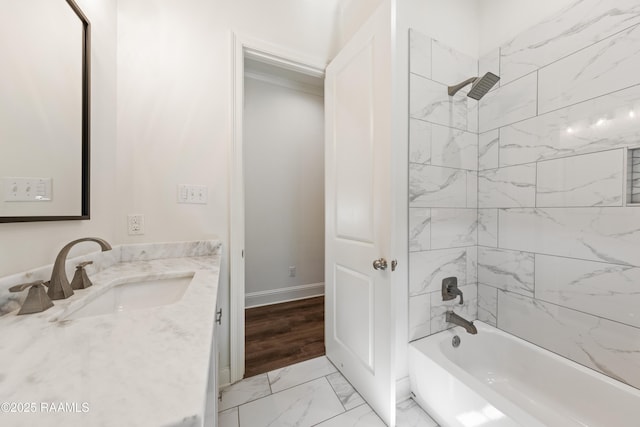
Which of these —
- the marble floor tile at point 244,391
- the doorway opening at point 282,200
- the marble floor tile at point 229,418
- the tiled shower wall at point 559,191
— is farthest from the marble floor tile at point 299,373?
the tiled shower wall at point 559,191

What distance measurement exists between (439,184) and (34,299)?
1.84m

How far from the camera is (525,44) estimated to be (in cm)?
141

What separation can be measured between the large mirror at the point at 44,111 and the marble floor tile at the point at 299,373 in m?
1.39

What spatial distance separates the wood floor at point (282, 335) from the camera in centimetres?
169

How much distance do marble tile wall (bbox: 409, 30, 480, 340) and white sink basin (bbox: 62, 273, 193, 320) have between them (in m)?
1.25

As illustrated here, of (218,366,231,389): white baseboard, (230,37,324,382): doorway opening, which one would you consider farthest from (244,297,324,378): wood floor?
(218,366,231,389): white baseboard

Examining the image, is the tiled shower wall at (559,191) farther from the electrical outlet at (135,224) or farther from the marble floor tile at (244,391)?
the electrical outlet at (135,224)

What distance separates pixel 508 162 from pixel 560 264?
0.66m

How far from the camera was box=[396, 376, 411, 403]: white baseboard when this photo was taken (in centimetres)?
137

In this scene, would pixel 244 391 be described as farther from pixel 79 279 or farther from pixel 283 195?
pixel 283 195

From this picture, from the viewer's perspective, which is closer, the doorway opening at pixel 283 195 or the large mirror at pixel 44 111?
the large mirror at pixel 44 111

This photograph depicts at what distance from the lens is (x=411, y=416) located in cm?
126

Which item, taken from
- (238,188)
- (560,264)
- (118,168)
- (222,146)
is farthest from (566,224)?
(118,168)

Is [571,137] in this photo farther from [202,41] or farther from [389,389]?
[202,41]
